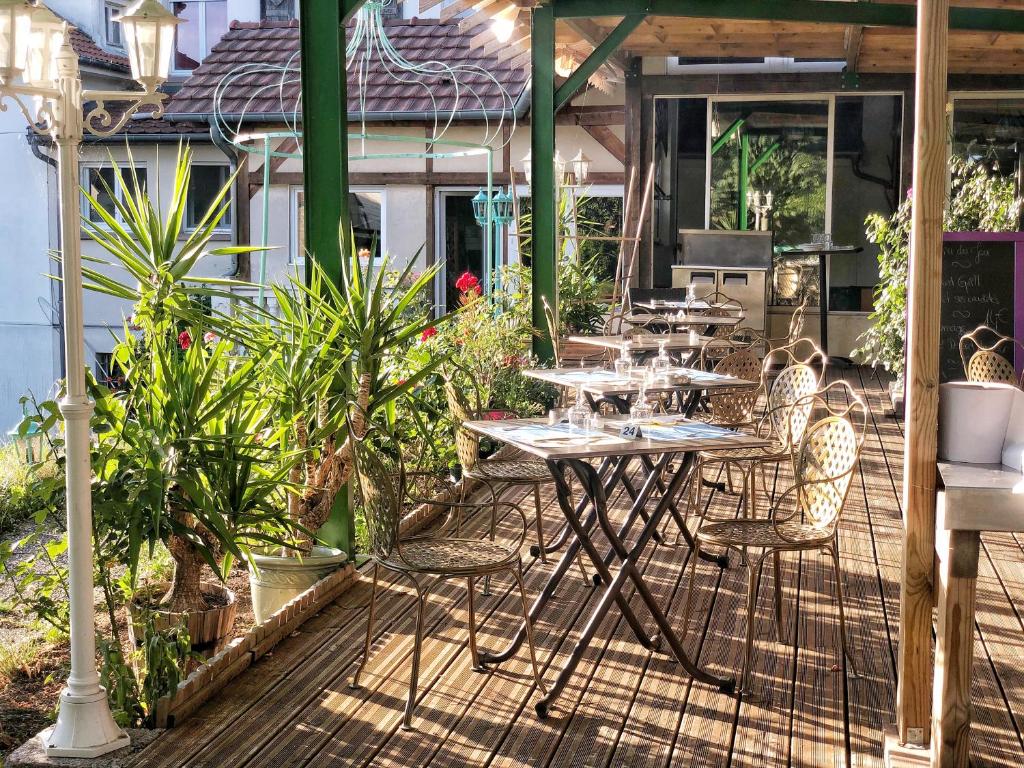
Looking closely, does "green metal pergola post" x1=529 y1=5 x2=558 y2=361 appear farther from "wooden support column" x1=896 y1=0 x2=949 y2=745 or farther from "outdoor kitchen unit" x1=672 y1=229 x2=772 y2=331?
"wooden support column" x1=896 y1=0 x2=949 y2=745

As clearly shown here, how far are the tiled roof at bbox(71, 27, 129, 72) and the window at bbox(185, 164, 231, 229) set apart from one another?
6.18 feet

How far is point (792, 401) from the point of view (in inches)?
211

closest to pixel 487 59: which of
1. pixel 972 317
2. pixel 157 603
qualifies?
pixel 972 317

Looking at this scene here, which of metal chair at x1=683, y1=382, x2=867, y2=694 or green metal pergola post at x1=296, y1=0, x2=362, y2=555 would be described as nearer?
metal chair at x1=683, y1=382, x2=867, y2=694

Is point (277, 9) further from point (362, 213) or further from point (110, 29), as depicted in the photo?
point (362, 213)

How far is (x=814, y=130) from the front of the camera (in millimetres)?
12812

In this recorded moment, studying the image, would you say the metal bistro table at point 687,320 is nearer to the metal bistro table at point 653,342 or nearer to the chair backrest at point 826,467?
the metal bistro table at point 653,342

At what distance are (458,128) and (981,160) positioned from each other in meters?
5.92

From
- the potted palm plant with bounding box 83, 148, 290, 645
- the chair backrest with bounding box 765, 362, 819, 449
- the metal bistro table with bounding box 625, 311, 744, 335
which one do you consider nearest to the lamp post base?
the potted palm plant with bounding box 83, 148, 290, 645

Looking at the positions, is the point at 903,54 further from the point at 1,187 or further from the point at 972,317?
the point at 1,187

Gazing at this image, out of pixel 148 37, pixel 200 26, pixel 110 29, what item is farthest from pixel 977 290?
pixel 110 29

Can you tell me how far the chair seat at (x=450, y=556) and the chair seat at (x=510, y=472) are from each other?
89cm

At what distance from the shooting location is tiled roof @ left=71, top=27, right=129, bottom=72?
16031 mm

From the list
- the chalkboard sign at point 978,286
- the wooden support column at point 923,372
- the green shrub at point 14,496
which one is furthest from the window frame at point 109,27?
the wooden support column at point 923,372
